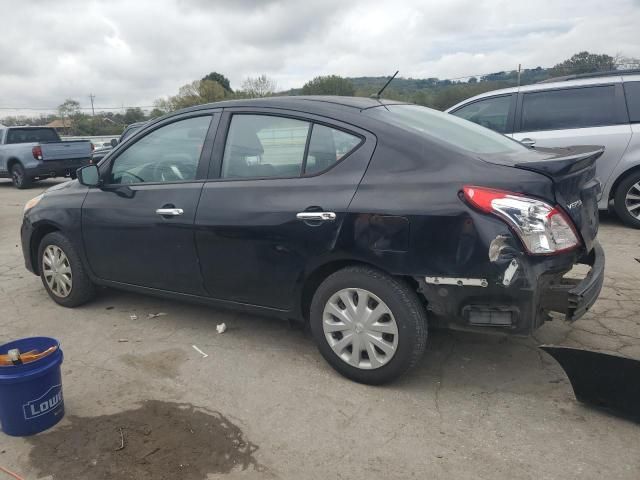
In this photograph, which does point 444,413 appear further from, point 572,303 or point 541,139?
point 541,139

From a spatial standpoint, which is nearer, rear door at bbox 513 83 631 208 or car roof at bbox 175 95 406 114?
car roof at bbox 175 95 406 114

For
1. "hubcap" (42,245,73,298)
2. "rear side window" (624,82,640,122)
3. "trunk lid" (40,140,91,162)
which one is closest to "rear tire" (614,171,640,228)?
"rear side window" (624,82,640,122)

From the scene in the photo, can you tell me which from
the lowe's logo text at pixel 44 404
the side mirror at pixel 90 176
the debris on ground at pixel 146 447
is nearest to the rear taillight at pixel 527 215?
the debris on ground at pixel 146 447

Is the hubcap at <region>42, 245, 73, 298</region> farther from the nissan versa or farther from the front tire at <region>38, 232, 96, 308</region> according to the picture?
the nissan versa

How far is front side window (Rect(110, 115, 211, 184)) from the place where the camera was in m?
3.71

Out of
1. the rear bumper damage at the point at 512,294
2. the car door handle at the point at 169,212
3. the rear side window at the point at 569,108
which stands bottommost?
the rear bumper damage at the point at 512,294

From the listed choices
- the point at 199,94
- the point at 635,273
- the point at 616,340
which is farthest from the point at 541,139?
the point at 199,94

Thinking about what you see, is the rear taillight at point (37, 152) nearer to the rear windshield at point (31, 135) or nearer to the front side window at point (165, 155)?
the rear windshield at point (31, 135)

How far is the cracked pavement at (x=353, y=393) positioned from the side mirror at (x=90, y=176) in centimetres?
112

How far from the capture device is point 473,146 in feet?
10.4

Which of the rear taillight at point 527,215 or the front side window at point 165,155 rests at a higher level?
the front side window at point 165,155

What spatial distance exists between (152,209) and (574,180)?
9.03 ft

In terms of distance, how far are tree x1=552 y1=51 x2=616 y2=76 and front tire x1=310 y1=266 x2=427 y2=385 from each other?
1487cm

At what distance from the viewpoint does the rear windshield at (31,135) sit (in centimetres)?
1498
